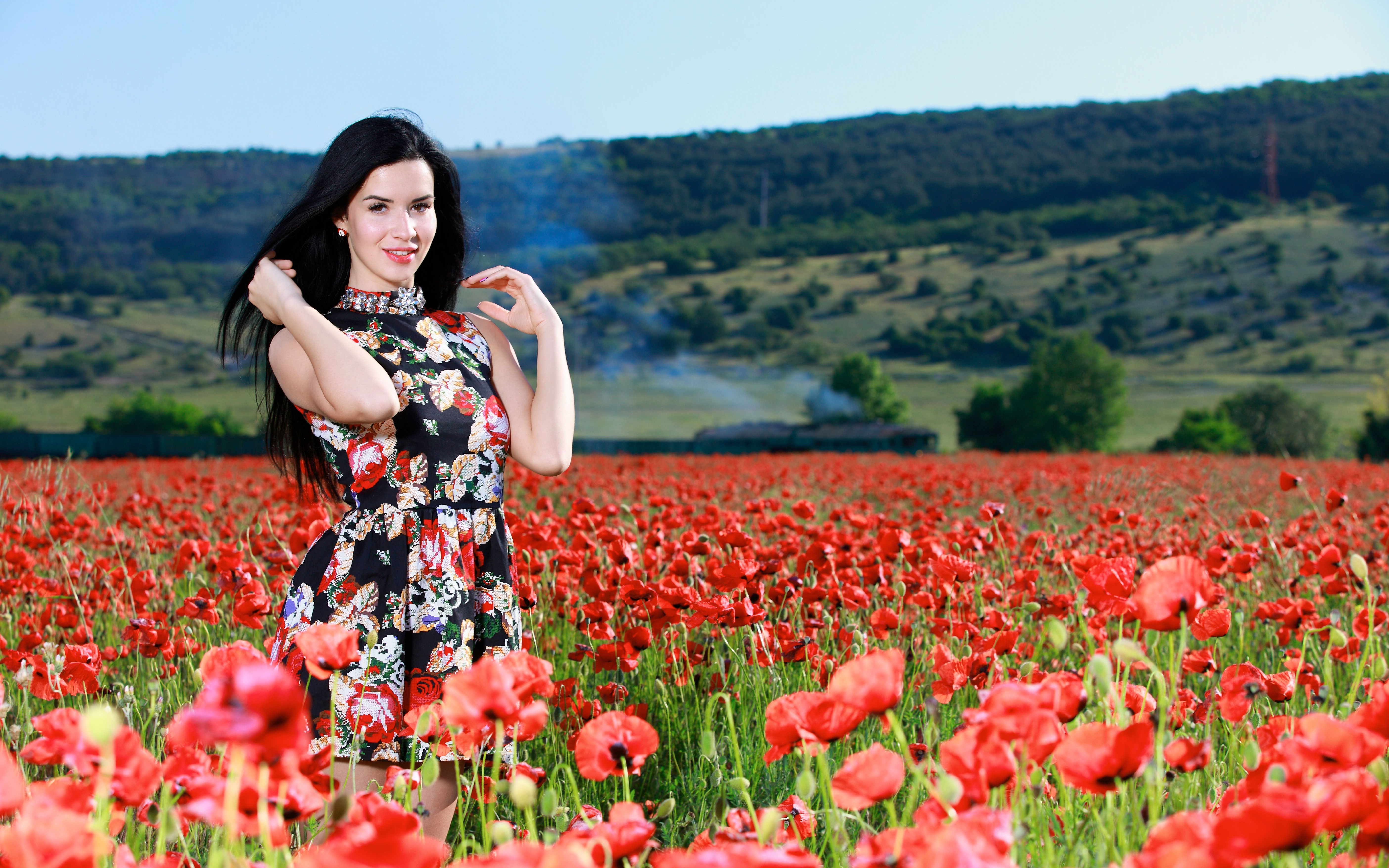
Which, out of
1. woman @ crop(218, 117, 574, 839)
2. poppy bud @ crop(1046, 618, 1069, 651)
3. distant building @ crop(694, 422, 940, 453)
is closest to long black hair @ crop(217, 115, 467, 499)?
woman @ crop(218, 117, 574, 839)

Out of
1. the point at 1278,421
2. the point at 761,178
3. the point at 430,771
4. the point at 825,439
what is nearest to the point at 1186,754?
the point at 430,771

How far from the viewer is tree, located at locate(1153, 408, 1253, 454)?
38.9 metres

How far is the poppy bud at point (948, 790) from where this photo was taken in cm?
99

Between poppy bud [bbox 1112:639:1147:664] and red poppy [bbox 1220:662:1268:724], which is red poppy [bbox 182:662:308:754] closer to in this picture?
poppy bud [bbox 1112:639:1147:664]

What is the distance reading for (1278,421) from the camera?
127 feet

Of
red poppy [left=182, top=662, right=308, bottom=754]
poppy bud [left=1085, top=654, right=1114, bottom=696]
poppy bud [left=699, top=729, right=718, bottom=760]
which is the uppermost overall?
red poppy [left=182, top=662, right=308, bottom=754]

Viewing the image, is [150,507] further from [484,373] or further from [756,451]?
[756,451]

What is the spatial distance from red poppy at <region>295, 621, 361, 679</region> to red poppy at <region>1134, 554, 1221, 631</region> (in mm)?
1034

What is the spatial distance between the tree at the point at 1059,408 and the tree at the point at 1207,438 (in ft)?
26.5

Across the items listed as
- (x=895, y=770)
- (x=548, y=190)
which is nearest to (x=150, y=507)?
(x=895, y=770)

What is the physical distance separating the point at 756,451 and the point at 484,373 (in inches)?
1193

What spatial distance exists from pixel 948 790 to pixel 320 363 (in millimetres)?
1653

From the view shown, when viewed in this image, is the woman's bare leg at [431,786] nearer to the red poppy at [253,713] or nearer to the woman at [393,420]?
the woman at [393,420]

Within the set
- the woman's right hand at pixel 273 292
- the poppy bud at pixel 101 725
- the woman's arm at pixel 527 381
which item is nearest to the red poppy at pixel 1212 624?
the woman's arm at pixel 527 381
